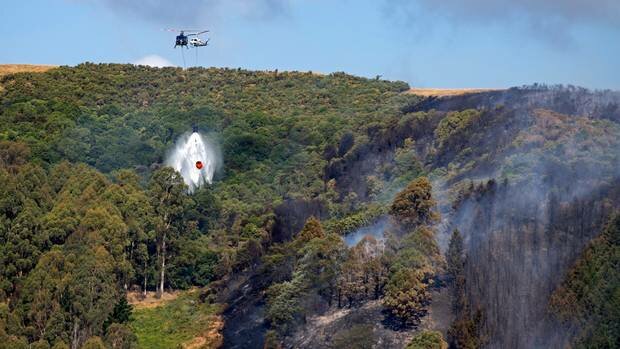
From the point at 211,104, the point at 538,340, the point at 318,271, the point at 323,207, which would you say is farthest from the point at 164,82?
the point at 538,340

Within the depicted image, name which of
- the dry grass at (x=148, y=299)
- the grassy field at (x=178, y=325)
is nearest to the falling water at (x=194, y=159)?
the dry grass at (x=148, y=299)

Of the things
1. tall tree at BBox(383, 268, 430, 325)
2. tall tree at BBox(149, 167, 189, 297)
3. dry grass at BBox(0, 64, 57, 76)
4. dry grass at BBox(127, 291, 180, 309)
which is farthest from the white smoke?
dry grass at BBox(0, 64, 57, 76)

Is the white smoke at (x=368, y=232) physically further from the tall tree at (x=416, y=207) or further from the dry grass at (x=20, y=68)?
the dry grass at (x=20, y=68)

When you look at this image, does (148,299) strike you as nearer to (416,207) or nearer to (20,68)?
(416,207)

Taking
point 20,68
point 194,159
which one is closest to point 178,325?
point 194,159

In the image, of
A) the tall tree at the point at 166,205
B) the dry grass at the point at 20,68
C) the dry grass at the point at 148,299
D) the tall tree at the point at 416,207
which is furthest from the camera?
the dry grass at the point at 20,68

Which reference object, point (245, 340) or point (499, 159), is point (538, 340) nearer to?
point (245, 340)
